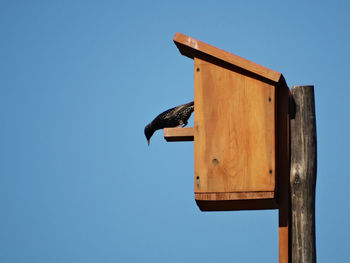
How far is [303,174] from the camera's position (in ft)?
18.7

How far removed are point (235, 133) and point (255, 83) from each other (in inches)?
14.5

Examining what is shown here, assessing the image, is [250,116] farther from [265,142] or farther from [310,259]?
[310,259]

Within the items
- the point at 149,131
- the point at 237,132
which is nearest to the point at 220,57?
the point at 237,132

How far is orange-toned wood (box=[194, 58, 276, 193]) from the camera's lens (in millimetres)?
5512

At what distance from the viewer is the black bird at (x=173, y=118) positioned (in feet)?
20.5

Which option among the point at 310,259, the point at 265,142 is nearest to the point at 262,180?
the point at 265,142

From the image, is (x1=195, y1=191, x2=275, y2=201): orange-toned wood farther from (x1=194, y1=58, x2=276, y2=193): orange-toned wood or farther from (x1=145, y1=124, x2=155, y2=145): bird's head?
(x1=145, y1=124, x2=155, y2=145): bird's head

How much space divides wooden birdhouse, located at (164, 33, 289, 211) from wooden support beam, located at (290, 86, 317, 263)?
8 centimetres

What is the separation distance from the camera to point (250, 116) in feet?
18.3

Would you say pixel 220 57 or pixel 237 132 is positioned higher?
pixel 220 57

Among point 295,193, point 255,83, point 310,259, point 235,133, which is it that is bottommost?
point 310,259

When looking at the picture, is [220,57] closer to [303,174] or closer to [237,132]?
[237,132]

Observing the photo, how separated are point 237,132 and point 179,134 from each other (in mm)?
466

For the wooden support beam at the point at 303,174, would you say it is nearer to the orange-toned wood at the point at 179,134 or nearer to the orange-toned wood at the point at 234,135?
the orange-toned wood at the point at 234,135
